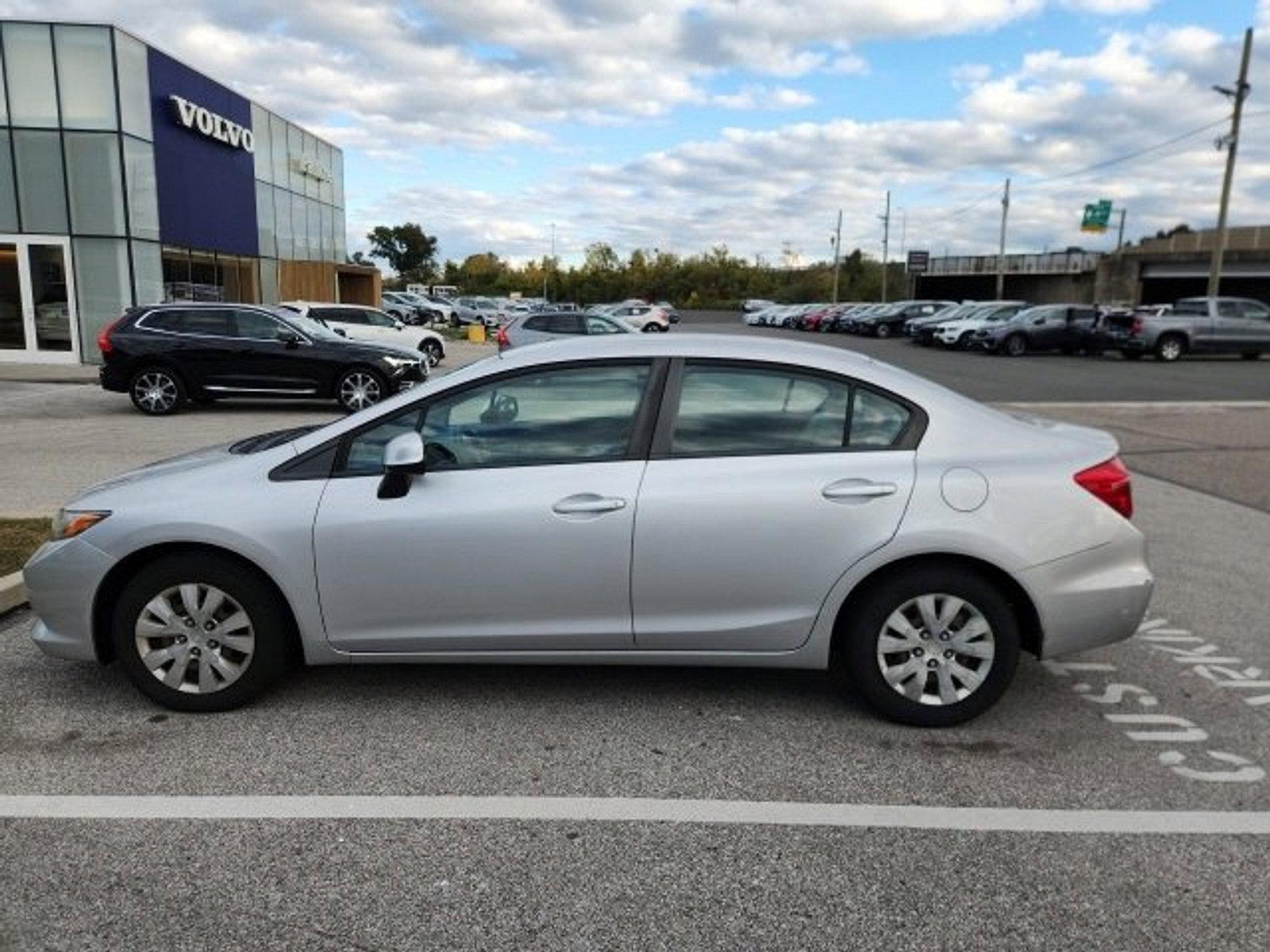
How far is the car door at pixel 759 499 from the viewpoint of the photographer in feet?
12.3

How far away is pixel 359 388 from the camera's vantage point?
1429 centimetres

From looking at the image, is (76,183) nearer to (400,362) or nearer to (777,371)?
(400,362)

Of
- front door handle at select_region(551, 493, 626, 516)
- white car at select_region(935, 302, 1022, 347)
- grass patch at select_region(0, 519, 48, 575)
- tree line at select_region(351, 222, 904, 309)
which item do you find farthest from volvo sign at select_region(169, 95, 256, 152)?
tree line at select_region(351, 222, 904, 309)

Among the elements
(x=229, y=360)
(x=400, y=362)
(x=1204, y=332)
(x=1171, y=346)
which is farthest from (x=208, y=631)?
(x=1204, y=332)

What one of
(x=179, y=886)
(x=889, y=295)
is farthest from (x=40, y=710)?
(x=889, y=295)

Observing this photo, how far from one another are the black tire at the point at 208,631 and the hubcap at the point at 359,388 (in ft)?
34.8

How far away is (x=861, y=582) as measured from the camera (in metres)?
3.85

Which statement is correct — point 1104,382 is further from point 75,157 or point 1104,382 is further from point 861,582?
point 75,157

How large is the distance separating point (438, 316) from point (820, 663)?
49074mm

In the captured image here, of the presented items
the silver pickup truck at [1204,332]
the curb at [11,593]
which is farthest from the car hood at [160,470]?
the silver pickup truck at [1204,332]

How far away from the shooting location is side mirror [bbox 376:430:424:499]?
12.1ft

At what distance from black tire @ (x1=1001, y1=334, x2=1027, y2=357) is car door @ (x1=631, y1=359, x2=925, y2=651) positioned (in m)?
30.4

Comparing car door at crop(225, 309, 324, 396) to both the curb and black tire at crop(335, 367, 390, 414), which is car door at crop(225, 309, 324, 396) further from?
the curb

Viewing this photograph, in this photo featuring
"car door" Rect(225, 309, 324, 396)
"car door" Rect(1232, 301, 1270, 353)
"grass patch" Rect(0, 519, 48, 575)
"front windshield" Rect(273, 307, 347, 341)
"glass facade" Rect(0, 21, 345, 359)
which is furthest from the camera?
"car door" Rect(1232, 301, 1270, 353)
